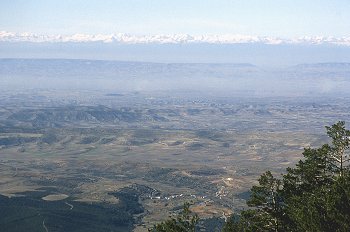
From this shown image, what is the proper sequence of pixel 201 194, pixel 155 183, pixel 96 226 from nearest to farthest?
pixel 96 226, pixel 201 194, pixel 155 183

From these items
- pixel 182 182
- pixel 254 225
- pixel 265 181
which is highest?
pixel 265 181

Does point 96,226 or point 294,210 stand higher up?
point 294,210

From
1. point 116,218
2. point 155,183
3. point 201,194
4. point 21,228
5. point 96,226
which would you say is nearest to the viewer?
point 21,228

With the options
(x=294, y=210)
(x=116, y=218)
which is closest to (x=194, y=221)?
(x=294, y=210)

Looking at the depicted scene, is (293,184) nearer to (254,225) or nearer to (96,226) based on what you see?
(254,225)

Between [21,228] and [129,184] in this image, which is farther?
Result: [129,184]

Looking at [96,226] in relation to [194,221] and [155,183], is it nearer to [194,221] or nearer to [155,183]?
[155,183]

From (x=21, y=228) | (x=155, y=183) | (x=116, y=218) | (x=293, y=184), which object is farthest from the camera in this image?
(x=155, y=183)

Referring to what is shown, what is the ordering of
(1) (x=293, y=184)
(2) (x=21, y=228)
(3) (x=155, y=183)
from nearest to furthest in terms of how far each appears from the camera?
(1) (x=293, y=184)
(2) (x=21, y=228)
(3) (x=155, y=183)

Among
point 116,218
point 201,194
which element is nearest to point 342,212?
point 116,218
